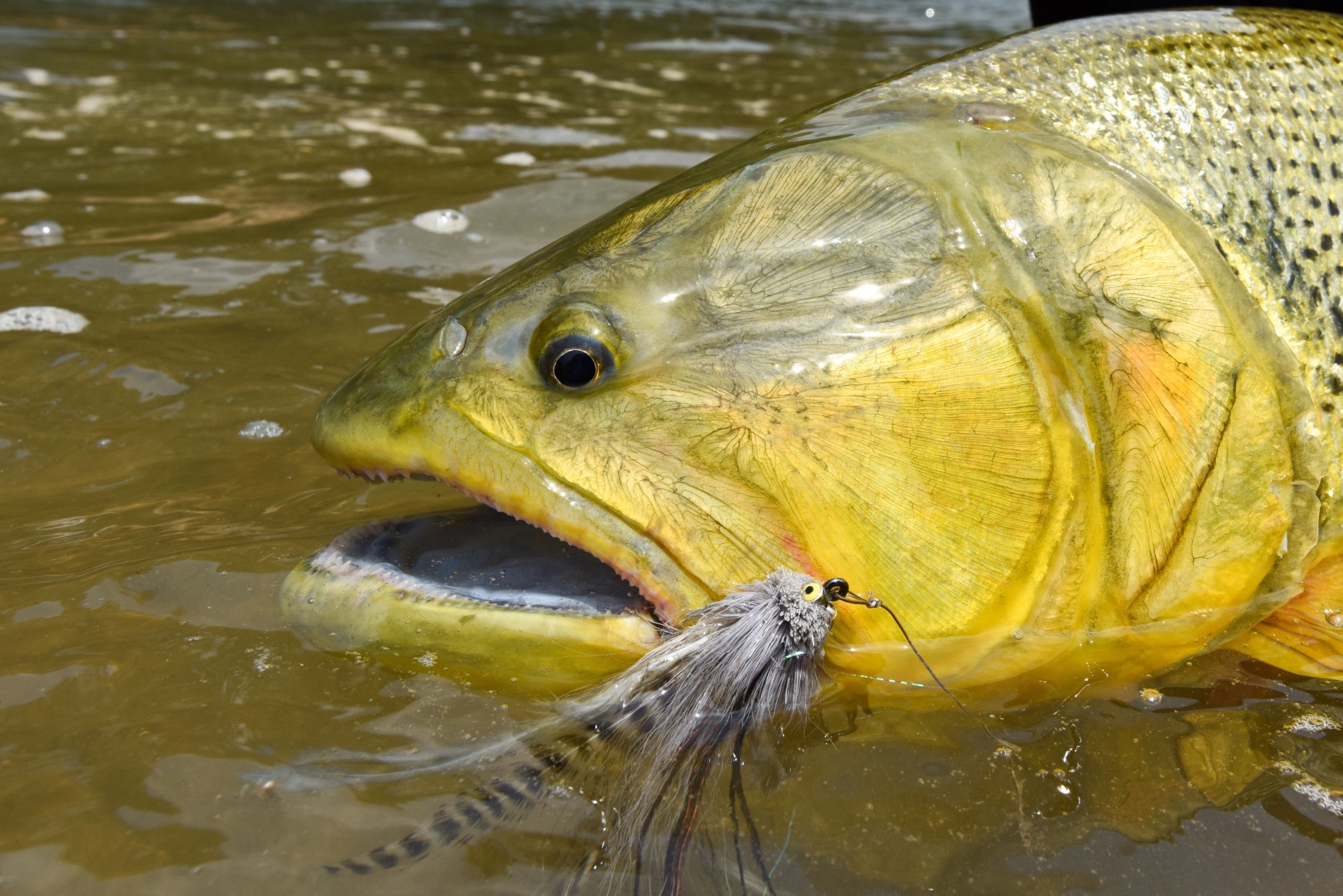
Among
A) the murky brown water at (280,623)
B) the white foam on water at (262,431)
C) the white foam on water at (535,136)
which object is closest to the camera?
the murky brown water at (280,623)

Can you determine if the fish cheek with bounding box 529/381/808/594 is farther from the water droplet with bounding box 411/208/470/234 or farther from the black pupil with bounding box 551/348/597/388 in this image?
the water droplet with bounding box 411/208/470/234

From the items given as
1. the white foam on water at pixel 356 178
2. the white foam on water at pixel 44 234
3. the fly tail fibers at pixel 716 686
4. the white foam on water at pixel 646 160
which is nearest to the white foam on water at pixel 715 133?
the white foam on water at pixel 646 160

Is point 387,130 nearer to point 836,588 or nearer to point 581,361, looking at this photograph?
point 581,361

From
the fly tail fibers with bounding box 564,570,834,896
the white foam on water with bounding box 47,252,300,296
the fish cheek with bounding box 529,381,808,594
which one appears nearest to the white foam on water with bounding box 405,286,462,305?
the white foam on water with bounding box 47,252,300,296

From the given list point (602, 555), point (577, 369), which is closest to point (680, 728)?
point (602, 555)

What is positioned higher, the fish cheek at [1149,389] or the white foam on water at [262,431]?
the fish cheek at [1149,389]

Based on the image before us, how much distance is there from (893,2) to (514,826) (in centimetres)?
1585

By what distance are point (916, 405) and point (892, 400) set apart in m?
0.04

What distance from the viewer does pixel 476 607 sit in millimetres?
1785

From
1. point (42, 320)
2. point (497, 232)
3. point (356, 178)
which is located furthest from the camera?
point (356, 178)

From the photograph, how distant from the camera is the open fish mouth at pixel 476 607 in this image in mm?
1753

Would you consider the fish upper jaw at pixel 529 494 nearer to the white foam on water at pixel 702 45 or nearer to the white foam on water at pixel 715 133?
the white foam on water at pixel 715 133

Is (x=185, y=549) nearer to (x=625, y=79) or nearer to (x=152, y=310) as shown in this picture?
(x=152, y=310)

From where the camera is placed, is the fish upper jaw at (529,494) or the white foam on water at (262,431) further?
the white foam on water at (262,431)
